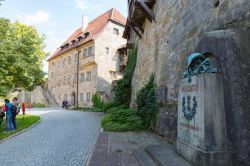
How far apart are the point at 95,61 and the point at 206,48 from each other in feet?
87.5

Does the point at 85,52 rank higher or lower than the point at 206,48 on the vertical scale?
higher

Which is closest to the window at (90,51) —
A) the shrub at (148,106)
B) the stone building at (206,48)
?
the stone building at (206,48)

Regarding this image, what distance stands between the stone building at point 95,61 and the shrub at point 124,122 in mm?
18749

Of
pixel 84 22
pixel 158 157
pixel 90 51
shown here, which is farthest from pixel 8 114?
pixel 84 22

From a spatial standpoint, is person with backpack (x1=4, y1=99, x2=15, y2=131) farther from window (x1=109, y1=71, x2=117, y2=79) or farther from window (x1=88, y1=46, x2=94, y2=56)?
window (x1=109, y1=71, x2=117, y2=79)

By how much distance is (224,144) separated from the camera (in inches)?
179

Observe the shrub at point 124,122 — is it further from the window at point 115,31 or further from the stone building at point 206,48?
the window at point 115,31

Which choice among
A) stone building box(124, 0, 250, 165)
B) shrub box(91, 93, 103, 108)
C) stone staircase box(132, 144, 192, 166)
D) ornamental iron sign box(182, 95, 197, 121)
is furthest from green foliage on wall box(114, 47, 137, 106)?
ornamental iron sign box(182, 95, 197, 121)

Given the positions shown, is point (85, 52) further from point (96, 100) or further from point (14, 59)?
point (14, 59)

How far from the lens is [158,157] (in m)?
5.62

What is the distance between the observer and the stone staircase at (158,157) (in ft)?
16.8

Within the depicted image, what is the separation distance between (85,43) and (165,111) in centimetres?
2606

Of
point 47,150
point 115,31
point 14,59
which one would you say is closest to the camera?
point 47,150

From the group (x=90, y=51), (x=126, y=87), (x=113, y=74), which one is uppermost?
(x=90, y=51)
